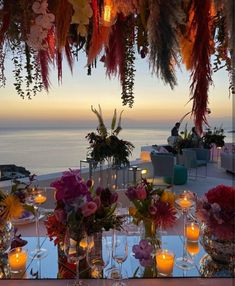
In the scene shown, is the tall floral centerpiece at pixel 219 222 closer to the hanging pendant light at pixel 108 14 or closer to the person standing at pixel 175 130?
the hanging pendant light at pixel 108 14

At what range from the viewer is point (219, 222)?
1267mm

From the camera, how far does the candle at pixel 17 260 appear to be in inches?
51.8

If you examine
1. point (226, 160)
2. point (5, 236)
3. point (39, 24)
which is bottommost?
point (226, 160)

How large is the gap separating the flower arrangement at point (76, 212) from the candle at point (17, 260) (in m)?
0.22

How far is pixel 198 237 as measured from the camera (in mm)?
1634

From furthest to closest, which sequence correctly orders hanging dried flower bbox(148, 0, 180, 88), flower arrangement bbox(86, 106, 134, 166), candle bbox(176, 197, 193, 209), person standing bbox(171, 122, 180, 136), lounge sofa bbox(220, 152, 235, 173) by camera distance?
1. person standing bbox(171, 122, 180, 136)
2. lounge sofa bbox(220, 152, 235, 173)
3. flower arrangement bbox(86, 106, 134, 166)
4. candle bbox(176, 197, 193, 209)
5. hanging dried flower bbox(148, 0, 180, 88)

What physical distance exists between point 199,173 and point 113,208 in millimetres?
6944

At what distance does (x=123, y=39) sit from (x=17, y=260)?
0.99 meters

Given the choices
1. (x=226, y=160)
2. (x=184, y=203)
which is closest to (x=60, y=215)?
(x=184, y=203)

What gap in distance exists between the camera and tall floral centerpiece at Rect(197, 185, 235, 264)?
127cm

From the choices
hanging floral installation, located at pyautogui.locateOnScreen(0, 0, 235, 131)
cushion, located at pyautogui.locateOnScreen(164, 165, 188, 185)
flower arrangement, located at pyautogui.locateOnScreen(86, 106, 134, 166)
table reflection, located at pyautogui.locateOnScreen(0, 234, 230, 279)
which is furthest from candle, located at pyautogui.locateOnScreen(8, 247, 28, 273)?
cushion, located at pyautogui.locateOnScreen(164, 165, 188, 185)

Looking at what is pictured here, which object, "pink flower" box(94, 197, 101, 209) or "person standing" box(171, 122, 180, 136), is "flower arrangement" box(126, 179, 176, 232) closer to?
"pink flower" box(94, 197, 101, 209)

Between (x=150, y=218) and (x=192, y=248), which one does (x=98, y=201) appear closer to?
(x=150, y=218)

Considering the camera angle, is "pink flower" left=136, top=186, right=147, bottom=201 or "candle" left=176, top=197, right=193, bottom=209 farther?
"candle" left=176, top=197, right=193, bottom=209
